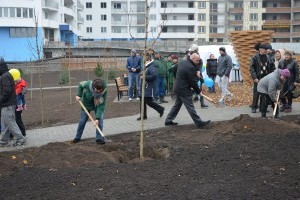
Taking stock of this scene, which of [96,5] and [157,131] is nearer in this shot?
[157,131]

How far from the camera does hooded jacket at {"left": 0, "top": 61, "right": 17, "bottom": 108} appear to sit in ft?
29.8

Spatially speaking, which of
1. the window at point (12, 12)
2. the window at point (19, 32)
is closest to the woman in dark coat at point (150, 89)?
the window at point (12, 12)

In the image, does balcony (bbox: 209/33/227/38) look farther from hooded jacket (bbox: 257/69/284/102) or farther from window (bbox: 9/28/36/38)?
hooded jacket (bbox: 257/69/284/102)

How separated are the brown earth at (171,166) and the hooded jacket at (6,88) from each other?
3.88 ft

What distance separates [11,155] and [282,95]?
7.51 meters

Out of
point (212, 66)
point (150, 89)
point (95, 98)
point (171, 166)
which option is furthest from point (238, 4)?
point (171, 166)

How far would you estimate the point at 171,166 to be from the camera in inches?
276

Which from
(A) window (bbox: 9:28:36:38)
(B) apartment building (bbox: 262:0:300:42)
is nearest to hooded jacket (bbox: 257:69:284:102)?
(A) window (bbox: 9:28:36:38)

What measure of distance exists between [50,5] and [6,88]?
2379 inches

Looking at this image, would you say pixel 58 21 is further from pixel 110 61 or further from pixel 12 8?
pixel 110 61

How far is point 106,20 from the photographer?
3617 inches

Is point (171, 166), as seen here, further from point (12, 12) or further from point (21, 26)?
point (12, 12)

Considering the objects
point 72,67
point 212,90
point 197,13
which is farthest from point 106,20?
point 212,90

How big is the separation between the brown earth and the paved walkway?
2.61 ft
